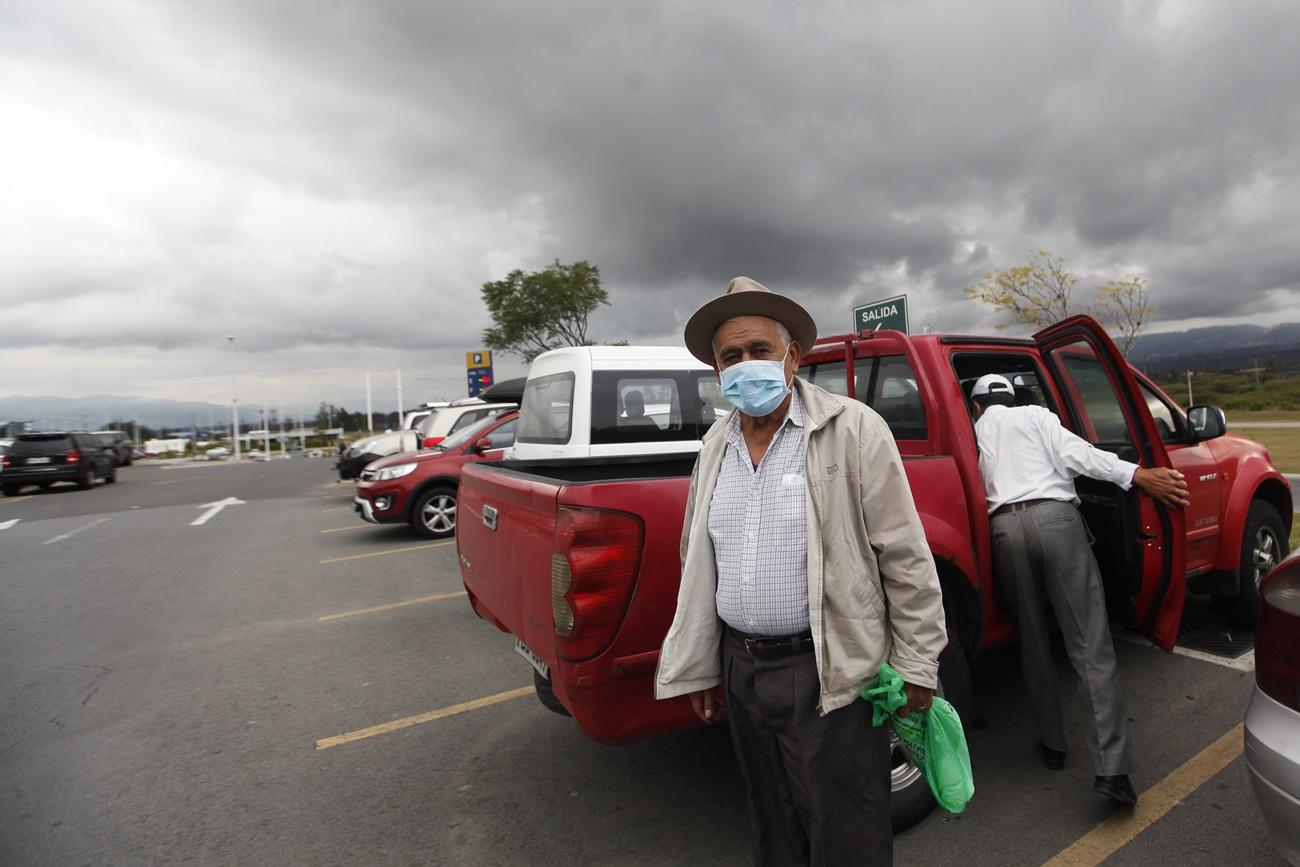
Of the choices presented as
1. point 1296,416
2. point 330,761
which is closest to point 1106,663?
point 330,761

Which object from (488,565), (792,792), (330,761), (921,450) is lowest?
(330,761)

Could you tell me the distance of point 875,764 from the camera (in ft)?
5.84

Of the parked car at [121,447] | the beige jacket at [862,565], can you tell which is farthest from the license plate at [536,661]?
the parked car at [121,447]

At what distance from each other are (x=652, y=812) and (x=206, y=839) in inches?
71.9

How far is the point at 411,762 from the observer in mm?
3404

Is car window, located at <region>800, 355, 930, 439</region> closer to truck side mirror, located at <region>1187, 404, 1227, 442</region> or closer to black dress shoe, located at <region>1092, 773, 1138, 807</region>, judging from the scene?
black dress shoe, located at <region>1092, 773, 1138, 807</region>

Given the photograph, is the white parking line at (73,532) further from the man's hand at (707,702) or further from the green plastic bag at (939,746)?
the green plastic bag at (939,746)

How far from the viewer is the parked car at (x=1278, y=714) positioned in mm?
1820

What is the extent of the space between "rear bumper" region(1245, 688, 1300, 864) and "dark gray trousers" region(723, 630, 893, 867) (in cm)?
106

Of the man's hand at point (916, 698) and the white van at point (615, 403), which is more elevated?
the white van at point (615, 403)

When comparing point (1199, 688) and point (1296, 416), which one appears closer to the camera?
point (1199, 688)

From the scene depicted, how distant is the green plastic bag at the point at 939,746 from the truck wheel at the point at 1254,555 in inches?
139

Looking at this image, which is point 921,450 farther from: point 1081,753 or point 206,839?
point 206,839

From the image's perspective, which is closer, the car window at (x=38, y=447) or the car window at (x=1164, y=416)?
the car window at (x=1164, y=416)
